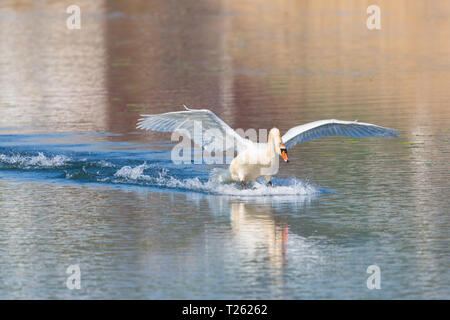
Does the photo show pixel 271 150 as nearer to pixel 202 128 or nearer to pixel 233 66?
pixel 202 128

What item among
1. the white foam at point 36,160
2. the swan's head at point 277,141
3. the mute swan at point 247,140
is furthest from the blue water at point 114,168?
the swan's head at point 277,141

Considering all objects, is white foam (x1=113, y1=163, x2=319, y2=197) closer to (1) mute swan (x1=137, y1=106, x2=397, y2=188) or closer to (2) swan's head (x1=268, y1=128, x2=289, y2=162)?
(1) mute swan (x1=137, y1=106, x2=397, y2=188)

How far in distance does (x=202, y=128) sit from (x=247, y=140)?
2.64 ft

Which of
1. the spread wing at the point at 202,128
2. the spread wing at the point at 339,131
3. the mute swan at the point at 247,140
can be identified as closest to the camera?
the mute swan at the point at 247,140

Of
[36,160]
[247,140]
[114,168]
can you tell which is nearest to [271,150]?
[247,140]

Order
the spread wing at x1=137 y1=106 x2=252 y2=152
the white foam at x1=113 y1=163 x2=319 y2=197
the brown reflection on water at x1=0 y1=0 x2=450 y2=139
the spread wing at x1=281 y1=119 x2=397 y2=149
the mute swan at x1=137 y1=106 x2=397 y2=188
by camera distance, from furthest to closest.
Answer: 1. the brown reflection on water at x1=0 y1=0 x2=450 y2=139
2. the spread wing at x1=281 y1=119 x2=397 y2=149
3. the spread wing at x1=137 y1=106 x2=252 y2=152
4. the white foam at x1=113 y1=163 x2=319 y2=197
5. the mute swan at x1=137 y1=106 x2=397 y2=188

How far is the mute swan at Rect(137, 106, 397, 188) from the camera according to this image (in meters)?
16.0

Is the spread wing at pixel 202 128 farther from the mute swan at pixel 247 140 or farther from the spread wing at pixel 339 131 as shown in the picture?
the spread wing at pixel 339 131

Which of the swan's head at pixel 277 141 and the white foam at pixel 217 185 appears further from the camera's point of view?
the white foam at pixel 217 185

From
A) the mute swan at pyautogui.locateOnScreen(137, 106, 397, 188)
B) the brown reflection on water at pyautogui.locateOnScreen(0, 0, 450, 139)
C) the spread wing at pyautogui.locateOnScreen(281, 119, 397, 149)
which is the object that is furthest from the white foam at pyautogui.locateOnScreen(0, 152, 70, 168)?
the spread wing at pyautogui.locateOnScreen(281, 119, 397, 149)

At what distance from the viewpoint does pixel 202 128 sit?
55.1 feet

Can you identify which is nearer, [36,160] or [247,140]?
[247,140]

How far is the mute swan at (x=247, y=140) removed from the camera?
16.0 meters

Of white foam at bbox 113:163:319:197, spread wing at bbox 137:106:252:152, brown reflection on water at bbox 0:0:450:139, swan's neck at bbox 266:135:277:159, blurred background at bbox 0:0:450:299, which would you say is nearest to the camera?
blurred background at bbox 0:0:450:299
